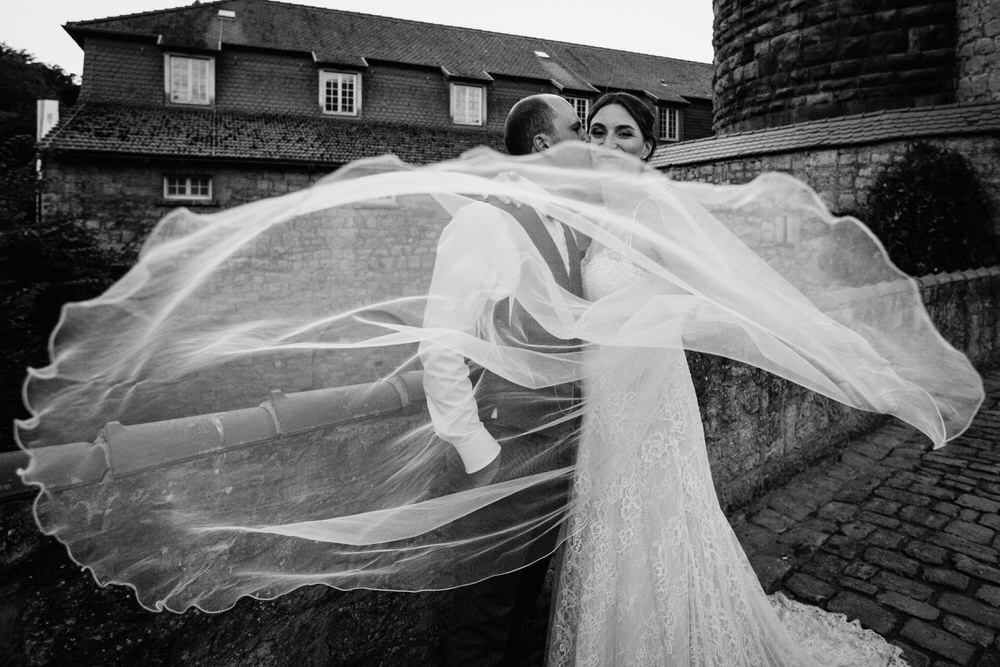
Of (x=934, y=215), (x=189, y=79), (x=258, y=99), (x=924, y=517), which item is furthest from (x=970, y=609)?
(x=189, y=79)

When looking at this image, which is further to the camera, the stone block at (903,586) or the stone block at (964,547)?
the stone block at (964,547)

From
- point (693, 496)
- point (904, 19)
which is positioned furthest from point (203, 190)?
point (693, 496)

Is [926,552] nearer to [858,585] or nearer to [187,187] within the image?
[858,585]

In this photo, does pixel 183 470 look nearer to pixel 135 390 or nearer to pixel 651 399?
pixel 135 390

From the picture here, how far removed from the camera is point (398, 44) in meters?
21.2

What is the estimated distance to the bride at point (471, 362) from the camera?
129 cm

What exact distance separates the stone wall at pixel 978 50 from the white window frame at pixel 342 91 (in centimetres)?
1591

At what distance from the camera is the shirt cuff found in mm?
1582

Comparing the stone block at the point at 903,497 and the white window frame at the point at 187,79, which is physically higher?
the white window frame at the point at 187,79

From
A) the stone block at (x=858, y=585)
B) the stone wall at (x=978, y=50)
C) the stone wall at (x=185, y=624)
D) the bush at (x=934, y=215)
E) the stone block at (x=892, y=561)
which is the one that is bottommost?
the stone block at (x=858, y=585)

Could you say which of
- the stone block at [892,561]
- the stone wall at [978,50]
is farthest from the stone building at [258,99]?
the stone block at [892,561]

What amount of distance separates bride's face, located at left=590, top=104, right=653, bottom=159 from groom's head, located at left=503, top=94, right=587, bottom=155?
0.53 ft

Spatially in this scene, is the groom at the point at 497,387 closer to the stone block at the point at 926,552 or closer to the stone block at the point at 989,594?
the stone block at the point at 989,594

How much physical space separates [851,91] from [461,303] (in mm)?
12794
